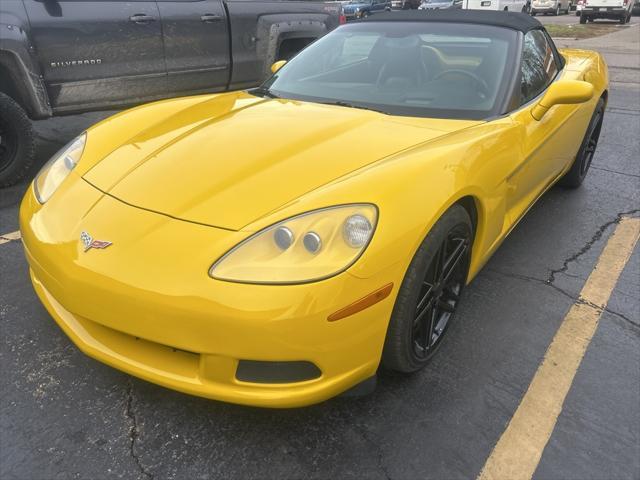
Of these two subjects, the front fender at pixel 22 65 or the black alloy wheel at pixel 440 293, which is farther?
the front fender at pixel 22 65

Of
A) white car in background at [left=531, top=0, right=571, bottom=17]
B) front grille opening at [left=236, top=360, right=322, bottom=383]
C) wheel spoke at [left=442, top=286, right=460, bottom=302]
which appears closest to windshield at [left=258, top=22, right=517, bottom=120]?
wheel spoke at [left=442, top=286, right=460, bottom=302]

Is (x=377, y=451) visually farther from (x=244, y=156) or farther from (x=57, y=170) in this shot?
(x=57, y=170)

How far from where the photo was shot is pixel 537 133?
2906mm

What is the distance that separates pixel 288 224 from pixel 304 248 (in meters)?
0.11

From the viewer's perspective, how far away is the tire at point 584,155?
13.9 feet

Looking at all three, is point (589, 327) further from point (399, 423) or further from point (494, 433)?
point (399, 423)

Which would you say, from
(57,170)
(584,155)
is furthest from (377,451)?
(584,155)

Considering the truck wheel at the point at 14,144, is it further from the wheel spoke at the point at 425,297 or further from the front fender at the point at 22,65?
the wheel spoke at the point at 425,297

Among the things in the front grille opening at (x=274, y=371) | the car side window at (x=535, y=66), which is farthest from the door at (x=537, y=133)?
the front grille opening at (x=274, y=371)

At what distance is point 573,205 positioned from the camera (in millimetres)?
4137

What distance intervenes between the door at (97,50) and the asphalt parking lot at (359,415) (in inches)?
81.5

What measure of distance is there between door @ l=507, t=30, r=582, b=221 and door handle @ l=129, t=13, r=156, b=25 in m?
3.08

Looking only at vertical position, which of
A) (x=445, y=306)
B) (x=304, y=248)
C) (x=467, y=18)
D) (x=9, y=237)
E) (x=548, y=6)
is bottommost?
(x=548, y=6)

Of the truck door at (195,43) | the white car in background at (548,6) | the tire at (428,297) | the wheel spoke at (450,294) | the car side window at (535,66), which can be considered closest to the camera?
the tire at (428,297)
